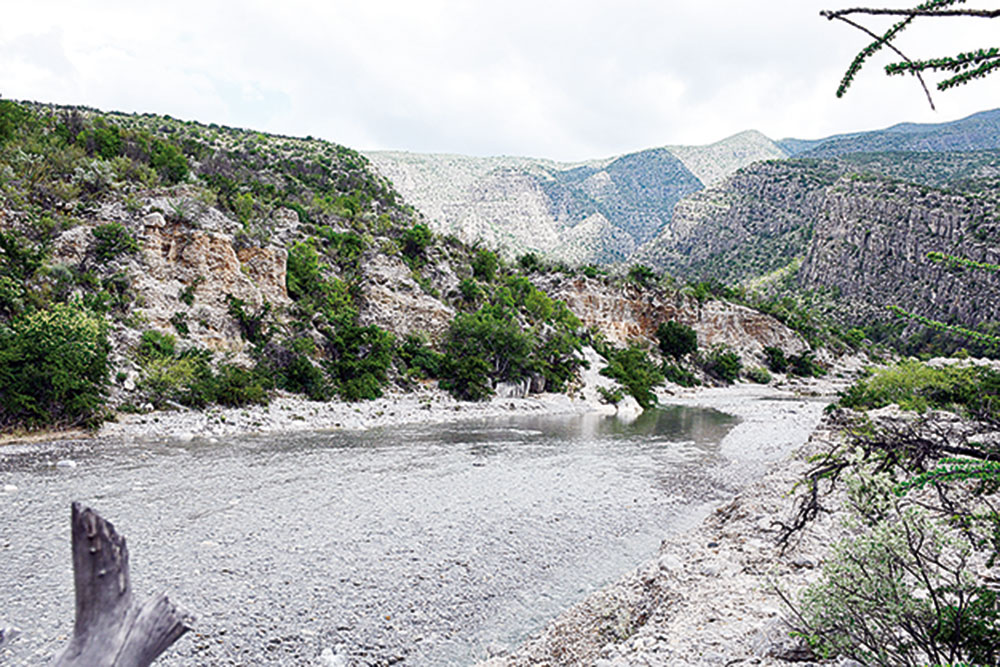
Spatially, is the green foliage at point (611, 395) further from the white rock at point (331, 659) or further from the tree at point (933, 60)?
the tree at point (933, 60)

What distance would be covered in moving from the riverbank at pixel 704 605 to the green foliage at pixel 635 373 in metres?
27.2

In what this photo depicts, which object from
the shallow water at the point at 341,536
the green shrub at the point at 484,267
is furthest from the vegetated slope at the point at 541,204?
the shallow water at the point at 341,536

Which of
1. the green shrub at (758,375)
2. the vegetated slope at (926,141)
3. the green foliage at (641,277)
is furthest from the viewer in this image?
the vegetated slope at (926,141)

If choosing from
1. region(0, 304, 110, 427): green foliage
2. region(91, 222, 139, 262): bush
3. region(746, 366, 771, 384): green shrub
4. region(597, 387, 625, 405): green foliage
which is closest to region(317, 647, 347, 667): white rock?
region(0, 304, 110, 427): green foliage

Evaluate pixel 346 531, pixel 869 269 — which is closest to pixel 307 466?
pixel 346 531

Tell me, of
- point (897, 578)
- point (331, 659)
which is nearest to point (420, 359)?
point (331, 659)

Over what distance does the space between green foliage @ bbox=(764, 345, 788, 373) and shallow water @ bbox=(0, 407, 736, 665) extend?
54.7 meters

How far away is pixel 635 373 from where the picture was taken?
136 feet

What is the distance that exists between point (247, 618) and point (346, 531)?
3123 mm

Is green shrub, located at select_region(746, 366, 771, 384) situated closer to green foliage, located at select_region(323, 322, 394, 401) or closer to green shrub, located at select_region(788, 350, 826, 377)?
green shrub, located at select_region(788, 350, 826, 377)

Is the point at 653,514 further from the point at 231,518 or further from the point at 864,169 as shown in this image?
the point at 864,169

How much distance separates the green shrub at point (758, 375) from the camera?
59656mm

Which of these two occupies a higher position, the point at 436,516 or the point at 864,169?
the point at 864,169

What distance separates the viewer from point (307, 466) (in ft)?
45.3
